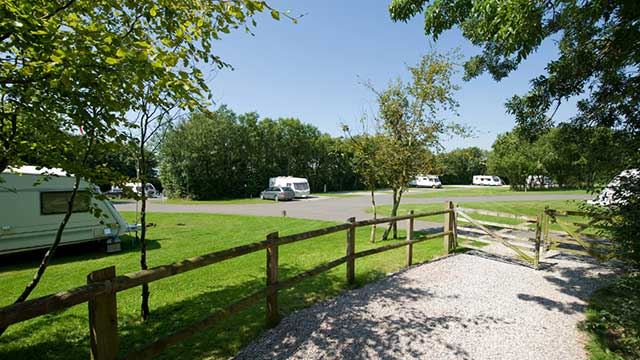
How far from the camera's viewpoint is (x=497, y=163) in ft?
136

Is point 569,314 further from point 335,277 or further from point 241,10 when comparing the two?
point 241,10

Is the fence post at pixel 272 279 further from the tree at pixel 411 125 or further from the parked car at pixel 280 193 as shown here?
the parked car at pixel 280 193

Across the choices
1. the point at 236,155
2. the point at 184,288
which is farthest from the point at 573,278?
the point at 236,155

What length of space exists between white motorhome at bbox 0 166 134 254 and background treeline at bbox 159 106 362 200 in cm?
1981

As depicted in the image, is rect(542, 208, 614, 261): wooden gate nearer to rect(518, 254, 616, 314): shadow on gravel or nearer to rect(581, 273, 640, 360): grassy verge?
rect(518, 254, 616, 314): shadow on gravel

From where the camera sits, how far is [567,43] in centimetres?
441

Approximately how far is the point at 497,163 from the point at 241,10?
46.2 metres

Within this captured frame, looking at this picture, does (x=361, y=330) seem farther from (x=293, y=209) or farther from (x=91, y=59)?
(x=293, y=209)

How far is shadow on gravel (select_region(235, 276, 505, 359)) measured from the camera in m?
Answer: 3.20

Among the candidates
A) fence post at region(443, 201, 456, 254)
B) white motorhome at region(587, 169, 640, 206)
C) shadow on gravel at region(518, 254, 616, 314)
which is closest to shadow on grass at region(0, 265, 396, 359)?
shadow on gravel at region(518, 254, 616, 314)

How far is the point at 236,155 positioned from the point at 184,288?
3091 centimetres

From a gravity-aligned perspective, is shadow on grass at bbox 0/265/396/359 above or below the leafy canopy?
below

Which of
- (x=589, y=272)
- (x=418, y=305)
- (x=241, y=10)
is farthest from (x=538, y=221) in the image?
(x=241, y=10)

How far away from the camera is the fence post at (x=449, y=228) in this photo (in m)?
7.32
